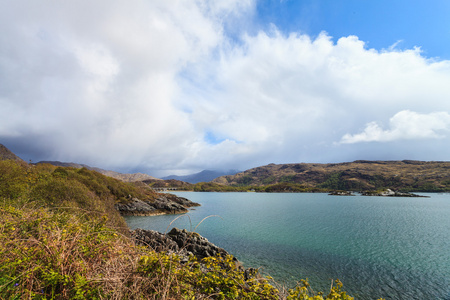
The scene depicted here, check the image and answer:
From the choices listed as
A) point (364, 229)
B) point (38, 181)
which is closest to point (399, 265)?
point (364, 229)

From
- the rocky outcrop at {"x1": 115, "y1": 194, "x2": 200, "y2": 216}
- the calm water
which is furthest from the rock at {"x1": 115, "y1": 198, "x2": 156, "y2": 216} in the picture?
the calm water

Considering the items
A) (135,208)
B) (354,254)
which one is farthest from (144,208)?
(354,254)

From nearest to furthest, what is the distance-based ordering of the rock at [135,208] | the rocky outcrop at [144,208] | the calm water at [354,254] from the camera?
1. the calm water at [354,254]
2. the rock at [135,208]
3. the rocky outcrop at [144,208]

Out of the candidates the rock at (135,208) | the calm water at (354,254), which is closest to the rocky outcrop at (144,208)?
the rock at (135,208)

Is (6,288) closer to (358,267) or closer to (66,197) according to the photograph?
(66,197)

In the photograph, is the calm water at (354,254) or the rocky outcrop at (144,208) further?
the rocky outcrop at (144,208)

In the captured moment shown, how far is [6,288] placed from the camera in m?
Result: 4.99

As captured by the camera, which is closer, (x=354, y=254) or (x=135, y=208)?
(x=354, y=254)

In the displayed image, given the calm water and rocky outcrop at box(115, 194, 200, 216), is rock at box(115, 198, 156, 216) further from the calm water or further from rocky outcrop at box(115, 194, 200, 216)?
the calm water

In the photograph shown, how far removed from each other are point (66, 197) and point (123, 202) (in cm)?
4277

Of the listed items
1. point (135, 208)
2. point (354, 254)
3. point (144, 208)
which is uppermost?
point (354, 254)

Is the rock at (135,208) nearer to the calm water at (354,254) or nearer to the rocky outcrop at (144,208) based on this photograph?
the rocky outcrop at (144,208)

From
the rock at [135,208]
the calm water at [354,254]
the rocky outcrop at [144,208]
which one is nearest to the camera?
the calm water at [354,254]

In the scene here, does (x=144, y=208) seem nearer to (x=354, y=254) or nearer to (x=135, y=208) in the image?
(x=135, y=208)
